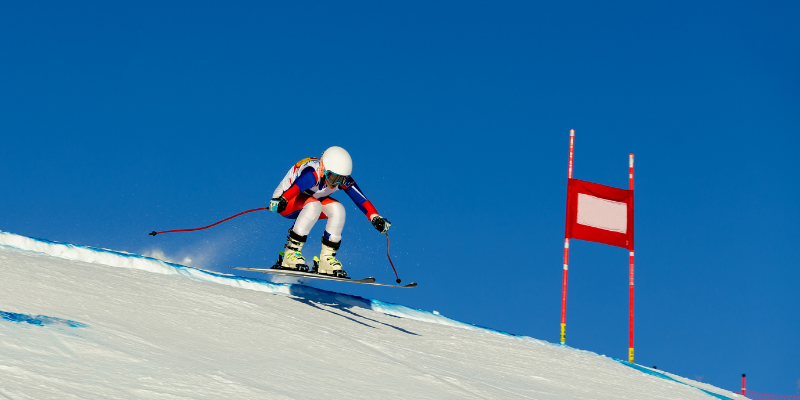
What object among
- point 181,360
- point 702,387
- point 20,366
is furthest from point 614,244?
point 20,366

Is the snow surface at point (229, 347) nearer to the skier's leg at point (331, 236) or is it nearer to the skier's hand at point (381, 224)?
the skier's leg at point (331, 236)

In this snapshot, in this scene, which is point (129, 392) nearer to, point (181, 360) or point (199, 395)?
point (199, 395)

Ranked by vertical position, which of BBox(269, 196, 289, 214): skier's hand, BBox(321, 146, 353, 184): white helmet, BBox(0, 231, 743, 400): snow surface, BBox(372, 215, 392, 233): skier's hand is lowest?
BBox(0, 231, 743, 400): snow surface

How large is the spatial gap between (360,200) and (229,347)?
10.5 feet

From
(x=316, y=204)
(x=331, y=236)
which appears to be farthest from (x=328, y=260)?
(x=316, y=204)

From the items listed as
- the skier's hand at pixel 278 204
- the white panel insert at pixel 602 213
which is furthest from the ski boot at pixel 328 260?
the white panel insert at pixel 602 213

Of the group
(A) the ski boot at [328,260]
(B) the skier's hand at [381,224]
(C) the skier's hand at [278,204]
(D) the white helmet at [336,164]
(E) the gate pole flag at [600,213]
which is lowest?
(A) the ski boot at [328,260]

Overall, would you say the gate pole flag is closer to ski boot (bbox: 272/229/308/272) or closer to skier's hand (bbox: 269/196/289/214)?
ski boot (bbox: 272/229/308/272)

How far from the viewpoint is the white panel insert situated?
883 centimetres

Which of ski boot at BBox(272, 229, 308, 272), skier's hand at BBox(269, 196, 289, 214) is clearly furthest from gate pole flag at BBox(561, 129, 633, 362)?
skier's hand at BBox(269, 196, 289, 214)

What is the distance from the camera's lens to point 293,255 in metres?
6.47

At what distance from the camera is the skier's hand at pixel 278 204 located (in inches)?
249

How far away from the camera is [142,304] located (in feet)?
14.3

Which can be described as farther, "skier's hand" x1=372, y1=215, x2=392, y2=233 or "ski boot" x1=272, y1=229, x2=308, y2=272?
"skier's hand" x1=372, y1=215, x2=392, y2=233
